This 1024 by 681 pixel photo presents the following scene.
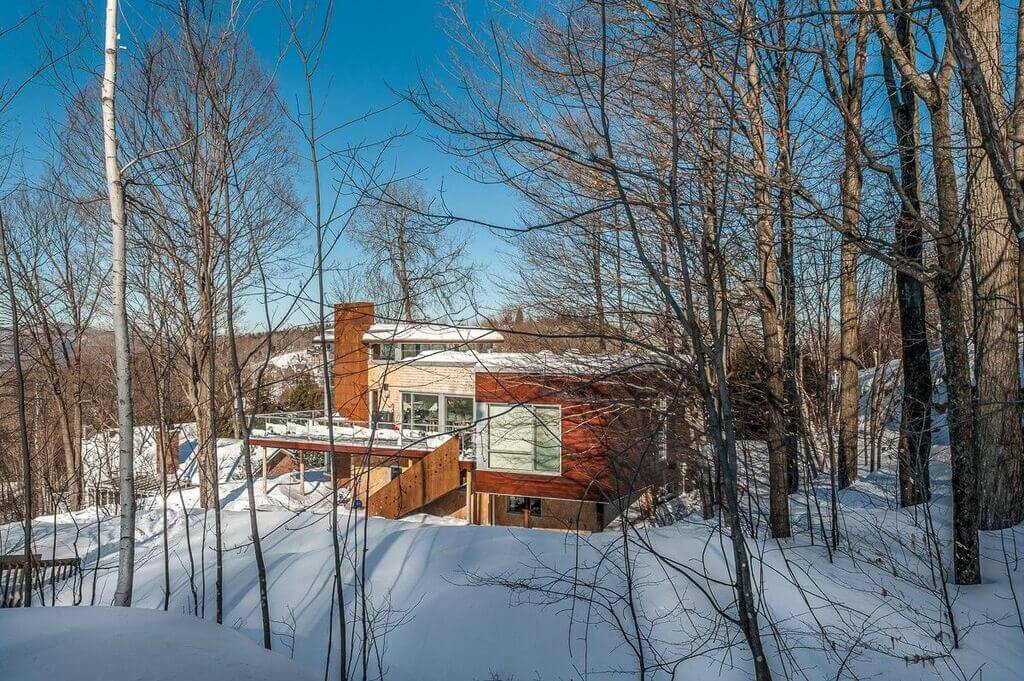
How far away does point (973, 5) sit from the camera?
387cm

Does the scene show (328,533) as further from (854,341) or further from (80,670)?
(854,341)

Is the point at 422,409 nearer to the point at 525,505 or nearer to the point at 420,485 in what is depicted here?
the point at 420,485

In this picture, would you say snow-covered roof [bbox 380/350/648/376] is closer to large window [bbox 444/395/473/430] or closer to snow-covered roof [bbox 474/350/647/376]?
snow-covered roof [bbox 474/350/647/376]

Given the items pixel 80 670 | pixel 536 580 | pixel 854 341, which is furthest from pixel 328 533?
pixel 854 341

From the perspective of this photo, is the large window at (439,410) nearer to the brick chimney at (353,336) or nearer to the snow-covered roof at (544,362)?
the snow-covered roof at (544,362)

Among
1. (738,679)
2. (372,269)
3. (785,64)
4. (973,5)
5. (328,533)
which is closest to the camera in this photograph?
(738,679)

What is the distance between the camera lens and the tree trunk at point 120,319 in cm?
321

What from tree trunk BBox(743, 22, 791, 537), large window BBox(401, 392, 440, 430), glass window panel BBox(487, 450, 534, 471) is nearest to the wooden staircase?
glass window panel BBox(487, 450, 534, 471)

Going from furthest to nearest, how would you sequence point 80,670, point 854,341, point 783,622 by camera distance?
point 854,341 < point 783,622 < point 80,670

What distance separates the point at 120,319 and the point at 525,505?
7.91m

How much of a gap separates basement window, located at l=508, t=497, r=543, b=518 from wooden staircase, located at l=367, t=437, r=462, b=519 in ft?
3.49

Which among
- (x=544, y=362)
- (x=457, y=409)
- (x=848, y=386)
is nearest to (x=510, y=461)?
(x=457, y=409)

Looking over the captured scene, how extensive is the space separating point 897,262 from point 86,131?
6609 millimetres

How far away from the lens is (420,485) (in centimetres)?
1040
